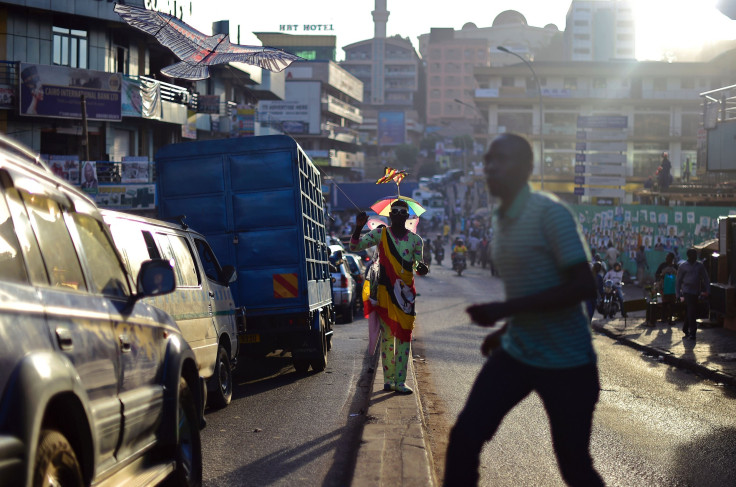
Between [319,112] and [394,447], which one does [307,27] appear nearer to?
[319,112]

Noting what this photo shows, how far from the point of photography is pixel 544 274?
3.81 m

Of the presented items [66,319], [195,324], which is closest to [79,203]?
[66,319]

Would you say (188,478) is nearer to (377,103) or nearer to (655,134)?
(655,134)

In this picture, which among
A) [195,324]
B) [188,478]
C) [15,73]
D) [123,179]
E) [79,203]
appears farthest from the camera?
[123,179]

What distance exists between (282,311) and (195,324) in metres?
3.01

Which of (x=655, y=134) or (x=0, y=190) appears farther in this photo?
(x=655, y=134)

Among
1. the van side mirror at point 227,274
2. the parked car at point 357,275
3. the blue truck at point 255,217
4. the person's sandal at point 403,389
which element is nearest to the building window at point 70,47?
the parked car at point 357,275

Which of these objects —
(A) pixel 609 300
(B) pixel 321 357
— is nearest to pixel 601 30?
(A) pixel 609 300

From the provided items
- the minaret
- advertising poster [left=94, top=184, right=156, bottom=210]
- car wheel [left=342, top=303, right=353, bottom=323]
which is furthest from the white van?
the minaret

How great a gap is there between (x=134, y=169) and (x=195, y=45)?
18779 millimetres

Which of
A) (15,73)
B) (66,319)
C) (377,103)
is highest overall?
(377,103)

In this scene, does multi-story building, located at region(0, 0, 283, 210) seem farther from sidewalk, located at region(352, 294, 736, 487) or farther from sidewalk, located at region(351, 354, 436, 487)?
sidewalk, located at region(351, 354, 436, 487)

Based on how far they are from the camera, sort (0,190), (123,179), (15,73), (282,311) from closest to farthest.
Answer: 1. (0,190)
2. (282,311)
3. (15,73)
4. (123,179)

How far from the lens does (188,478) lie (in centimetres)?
527
